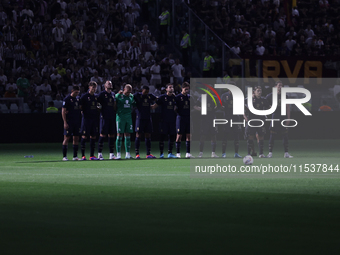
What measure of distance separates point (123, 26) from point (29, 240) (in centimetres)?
2565

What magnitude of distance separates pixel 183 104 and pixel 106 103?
2.65 m

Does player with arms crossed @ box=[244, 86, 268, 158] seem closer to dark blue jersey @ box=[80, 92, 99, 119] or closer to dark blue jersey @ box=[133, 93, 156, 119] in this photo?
dark blue jersey @ box=[133, 93, 156, 119]

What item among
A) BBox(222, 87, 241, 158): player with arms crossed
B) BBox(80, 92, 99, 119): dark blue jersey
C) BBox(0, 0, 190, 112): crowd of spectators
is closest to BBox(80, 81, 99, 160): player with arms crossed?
BBox(80, 92, 99, 119): dark blue jersey

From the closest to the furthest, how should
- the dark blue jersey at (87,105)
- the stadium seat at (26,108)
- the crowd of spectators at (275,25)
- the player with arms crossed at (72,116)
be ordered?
the player with arms crossed at (72,116), the dark blue jersey at (87,105), the stadium seat at (26,108), the crowd of spectators at (275,25)

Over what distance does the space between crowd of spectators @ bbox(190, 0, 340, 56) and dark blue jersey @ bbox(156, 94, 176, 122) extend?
11.7m

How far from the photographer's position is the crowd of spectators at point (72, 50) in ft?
91.4

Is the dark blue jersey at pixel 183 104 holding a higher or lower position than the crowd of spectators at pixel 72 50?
lower

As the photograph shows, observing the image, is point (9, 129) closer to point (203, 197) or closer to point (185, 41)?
point (185, 41)

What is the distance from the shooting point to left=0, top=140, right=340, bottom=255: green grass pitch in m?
6.91

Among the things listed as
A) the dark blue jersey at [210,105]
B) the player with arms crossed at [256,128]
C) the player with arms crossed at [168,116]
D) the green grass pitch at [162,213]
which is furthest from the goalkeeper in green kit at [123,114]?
the green grass pitch at [162,213]

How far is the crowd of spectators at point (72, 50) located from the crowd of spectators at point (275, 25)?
4.22 metres

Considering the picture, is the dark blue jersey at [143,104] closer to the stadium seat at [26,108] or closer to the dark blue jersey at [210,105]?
the dark blue jersey at [210,105]

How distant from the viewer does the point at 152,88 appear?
96.1ft

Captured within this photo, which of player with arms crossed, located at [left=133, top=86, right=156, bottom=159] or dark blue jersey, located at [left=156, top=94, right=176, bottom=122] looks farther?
dark blue jersey, located at [left=156, top=94, right=176, bottom=122]
